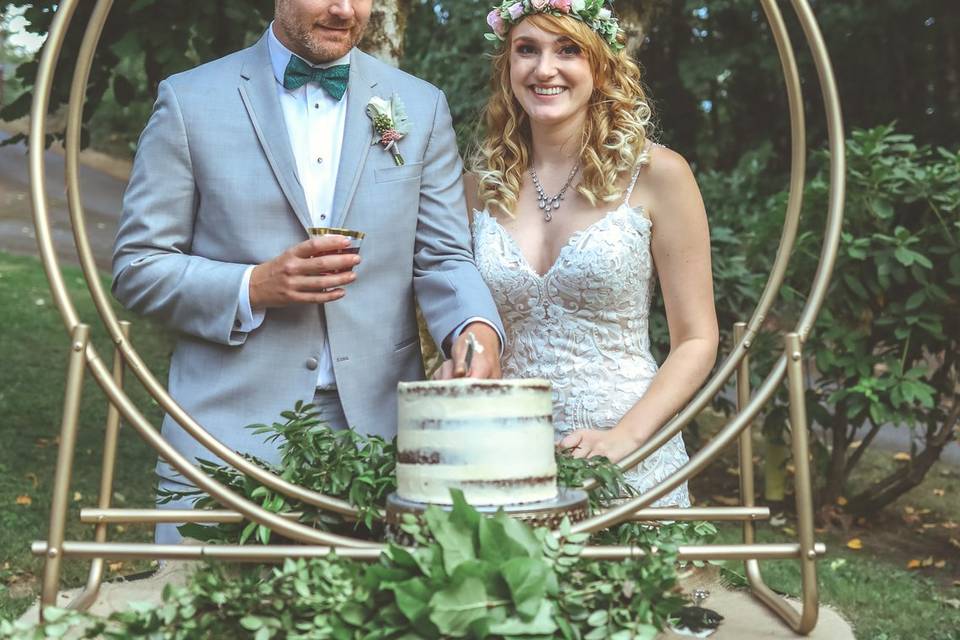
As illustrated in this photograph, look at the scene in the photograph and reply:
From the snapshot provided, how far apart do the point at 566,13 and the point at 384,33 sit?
148 centimetres

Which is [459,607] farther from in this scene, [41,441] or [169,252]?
[41,441]

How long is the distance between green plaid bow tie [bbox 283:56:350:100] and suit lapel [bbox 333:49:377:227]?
0.13ft

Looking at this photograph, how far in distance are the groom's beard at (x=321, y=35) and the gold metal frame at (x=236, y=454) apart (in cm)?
64

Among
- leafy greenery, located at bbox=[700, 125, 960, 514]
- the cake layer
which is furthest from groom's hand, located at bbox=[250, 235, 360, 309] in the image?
leafy greenery, located at bbox=[700, 125, 960, 514]

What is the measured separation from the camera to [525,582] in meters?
1.31

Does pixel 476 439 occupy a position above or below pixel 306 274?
below

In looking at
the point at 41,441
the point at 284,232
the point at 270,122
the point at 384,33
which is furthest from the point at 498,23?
the point at 41,441

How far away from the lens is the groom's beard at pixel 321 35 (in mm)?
2324

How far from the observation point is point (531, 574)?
132 centimetres

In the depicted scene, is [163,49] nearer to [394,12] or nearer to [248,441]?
[394,12]

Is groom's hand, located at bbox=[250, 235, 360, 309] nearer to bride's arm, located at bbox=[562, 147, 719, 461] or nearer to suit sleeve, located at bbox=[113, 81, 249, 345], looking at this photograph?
suit sleeve, located at bbox=[113, 81, 249, 345]

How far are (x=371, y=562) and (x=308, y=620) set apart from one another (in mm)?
164

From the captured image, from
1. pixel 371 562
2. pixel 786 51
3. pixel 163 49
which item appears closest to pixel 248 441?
pixel 371 562

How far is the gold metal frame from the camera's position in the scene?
5.14ft
